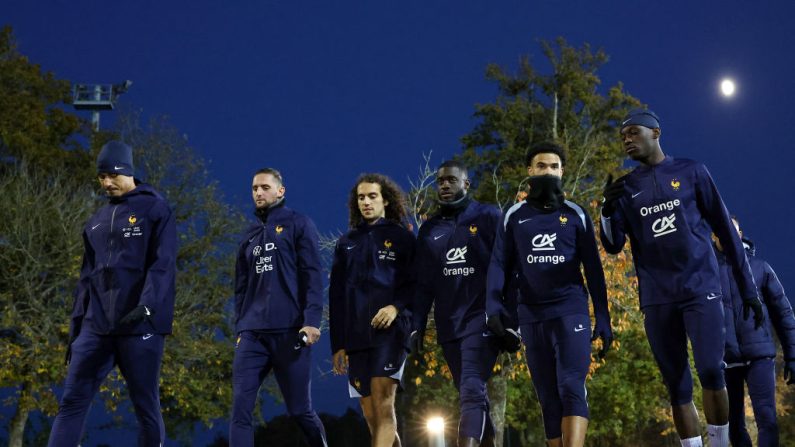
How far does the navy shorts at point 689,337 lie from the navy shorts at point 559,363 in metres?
0.51

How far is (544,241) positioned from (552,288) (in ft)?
1.26

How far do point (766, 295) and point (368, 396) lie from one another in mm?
4533

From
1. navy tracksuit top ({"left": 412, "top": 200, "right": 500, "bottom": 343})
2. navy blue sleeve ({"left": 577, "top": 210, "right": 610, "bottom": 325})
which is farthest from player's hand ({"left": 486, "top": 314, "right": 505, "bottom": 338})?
navy blue sleeve ({"left": 577, "top": 210, "right": 610, "bottom": 325})

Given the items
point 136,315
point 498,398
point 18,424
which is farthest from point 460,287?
point 18,424

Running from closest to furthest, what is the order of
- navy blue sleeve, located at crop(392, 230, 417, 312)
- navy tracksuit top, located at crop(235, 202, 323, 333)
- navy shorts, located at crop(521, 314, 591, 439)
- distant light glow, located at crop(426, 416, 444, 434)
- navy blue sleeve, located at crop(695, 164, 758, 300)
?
1. navy shorts, located at crop(521, 314, 591, 439)
2. navy blue sleeve, located at crop(695, 164, 758, 300)
3. navy tracksuit top, located at crop(235, 202, 323, 333)
4. navy blue sleeve, located at crop(392, 230, 417, 312)
5. distant light glow, located at crop(426, 416, 444, 434)

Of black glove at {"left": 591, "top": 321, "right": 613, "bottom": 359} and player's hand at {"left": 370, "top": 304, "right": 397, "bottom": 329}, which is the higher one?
player's hand at {"left": 370, "top": 304, "right": 397, "bottom": 329}

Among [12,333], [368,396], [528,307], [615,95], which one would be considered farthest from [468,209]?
Result: [615,95]

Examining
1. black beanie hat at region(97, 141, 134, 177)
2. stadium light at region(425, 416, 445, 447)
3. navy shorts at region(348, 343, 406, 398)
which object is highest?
black beanie hat at region(97, 141, 134, 177)

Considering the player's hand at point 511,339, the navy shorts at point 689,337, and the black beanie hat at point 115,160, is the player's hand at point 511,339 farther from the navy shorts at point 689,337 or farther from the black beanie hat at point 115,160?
the black beanie hat at point 115,160

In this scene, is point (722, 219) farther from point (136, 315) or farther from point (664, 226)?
point (136, 315)

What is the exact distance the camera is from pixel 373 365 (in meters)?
6.95

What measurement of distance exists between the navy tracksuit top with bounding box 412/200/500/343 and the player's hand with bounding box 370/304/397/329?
234 mm

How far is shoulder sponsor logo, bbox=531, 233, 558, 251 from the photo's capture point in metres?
6.28

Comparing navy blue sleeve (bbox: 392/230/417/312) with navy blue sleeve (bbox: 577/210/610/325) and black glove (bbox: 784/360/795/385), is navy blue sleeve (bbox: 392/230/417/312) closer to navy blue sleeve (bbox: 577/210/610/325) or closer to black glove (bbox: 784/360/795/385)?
navy blue sleeve (bbox: 577/210/610/325)
